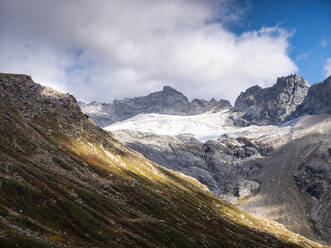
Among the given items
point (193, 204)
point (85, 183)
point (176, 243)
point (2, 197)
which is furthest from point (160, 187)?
point (2, 197)

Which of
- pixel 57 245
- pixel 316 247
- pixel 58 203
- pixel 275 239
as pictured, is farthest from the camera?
pixel 316 247

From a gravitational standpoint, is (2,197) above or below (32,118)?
below

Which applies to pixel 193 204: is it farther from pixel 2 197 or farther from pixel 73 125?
pixel 2 197

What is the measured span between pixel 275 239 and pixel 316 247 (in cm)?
4077

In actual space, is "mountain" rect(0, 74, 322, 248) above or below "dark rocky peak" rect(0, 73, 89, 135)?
below

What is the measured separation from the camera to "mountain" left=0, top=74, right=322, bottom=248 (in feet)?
248

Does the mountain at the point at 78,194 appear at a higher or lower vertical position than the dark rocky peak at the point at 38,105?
lower

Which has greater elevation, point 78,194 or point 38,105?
point 38,105

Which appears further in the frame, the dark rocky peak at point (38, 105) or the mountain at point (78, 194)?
the dark rocky peak at point (38, 105)

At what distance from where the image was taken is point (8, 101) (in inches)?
5733

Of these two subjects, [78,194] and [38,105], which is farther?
[38,105]

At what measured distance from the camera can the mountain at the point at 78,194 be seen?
75.6m

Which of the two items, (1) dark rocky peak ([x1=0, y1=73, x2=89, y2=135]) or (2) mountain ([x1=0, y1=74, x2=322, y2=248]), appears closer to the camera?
(2) mountain ([x1=0, y1=74, x2=322, y2=248])

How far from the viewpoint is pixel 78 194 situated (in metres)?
99.9
